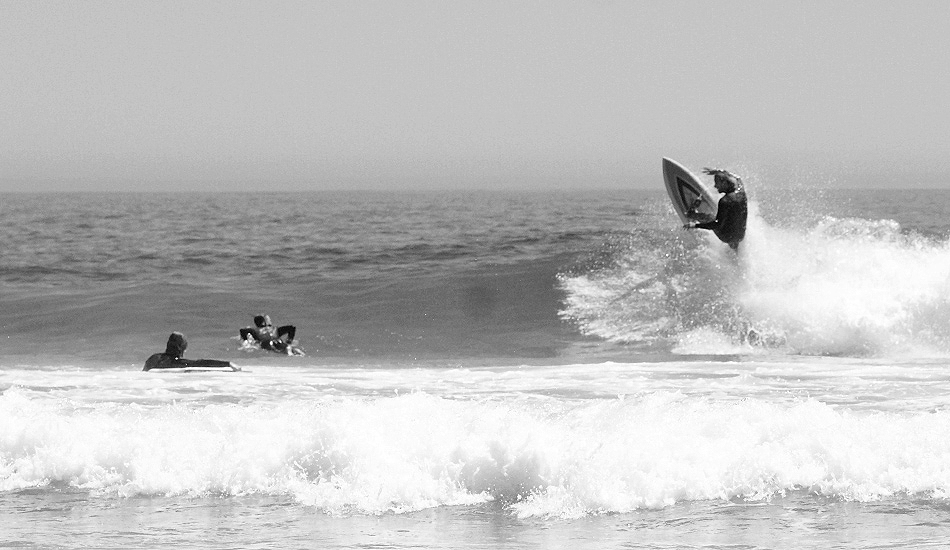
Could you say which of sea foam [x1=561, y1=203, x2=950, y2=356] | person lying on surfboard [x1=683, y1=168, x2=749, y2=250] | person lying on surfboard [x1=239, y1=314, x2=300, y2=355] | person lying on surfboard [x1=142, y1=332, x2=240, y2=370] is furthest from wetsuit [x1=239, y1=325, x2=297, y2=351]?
person lying on surfboard [x1=683, y1=168, x2=749, y2=250]

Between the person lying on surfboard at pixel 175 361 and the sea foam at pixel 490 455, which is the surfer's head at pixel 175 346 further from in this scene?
the sea foam at pixel 490 455

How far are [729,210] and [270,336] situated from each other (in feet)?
25.0

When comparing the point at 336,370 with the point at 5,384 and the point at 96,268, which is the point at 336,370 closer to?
the point at 5,384

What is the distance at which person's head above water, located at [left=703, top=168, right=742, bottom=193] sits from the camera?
16.7m

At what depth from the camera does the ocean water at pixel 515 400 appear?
7.09 m

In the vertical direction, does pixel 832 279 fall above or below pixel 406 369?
above

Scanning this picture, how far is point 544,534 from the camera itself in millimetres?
6758

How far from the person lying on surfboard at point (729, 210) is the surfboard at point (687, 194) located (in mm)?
527

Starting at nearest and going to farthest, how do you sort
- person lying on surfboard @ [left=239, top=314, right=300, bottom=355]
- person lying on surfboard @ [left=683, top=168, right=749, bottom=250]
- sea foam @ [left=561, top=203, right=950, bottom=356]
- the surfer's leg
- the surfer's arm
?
the surfer's arm < sea foam @ [left=561, top=203, right=950, bottom=356] < person lying on surfboard @ [left=239, top=314, right=300, bottom=355] < the surfer's leg < person lying on surfboard @ [left=683, top=168, right=749, bottom=250]

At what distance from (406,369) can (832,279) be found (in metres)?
7.15

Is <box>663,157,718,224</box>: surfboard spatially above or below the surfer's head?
above

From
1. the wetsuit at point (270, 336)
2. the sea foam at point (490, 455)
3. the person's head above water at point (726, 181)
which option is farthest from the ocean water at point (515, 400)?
the person's head above water at point (726, 181)

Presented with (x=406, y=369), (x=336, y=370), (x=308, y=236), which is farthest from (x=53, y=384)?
(x=308, y=236)

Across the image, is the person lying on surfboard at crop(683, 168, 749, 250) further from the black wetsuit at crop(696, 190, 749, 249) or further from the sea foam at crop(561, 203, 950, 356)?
the sea foam at crop(561, 203, 950, 356)
